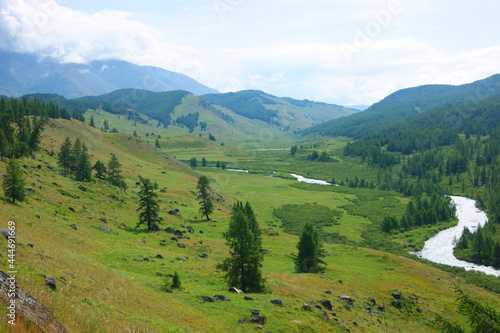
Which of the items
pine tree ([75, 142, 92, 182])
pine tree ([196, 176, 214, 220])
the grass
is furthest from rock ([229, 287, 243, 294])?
pine tree ([75, 142, 92, 182])

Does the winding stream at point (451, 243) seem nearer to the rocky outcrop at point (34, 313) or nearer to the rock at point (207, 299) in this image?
the rock at point (207, 299)

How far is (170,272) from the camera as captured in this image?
130ft

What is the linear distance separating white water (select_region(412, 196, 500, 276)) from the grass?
18.0 metres

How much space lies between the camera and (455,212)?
12531 centimetres

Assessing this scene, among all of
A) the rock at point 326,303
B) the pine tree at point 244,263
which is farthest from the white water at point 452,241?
the pine tree at point 244,263

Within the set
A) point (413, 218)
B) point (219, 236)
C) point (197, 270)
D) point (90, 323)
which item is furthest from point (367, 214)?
point (90, 323)

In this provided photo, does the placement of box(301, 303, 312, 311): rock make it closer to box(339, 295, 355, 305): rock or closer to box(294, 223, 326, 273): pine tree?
box(339, 295, 355, 305): rock

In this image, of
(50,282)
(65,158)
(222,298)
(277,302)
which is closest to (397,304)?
(277,302)

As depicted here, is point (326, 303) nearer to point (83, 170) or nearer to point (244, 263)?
point (244, 263)

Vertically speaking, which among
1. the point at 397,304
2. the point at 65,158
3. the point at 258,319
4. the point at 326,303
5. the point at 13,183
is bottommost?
the point at 397,304

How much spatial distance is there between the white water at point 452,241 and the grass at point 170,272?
18013mm

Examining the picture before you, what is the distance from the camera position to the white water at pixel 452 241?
78.7 metres

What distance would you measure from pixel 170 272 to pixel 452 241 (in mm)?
95234

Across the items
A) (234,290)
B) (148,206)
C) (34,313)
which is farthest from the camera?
(148,206)
